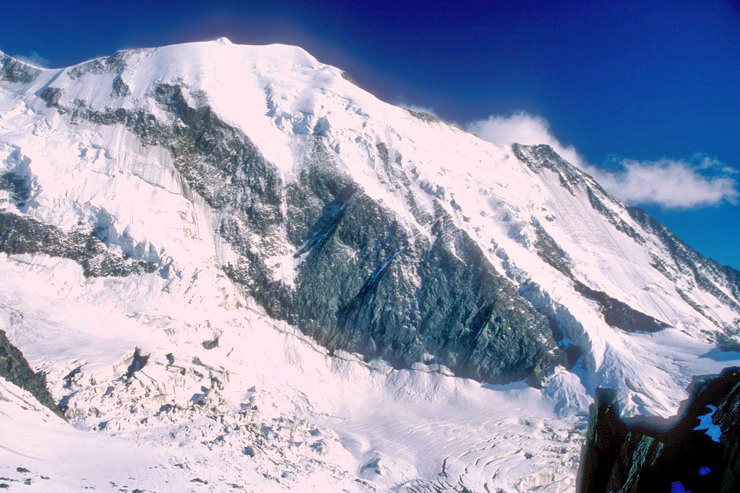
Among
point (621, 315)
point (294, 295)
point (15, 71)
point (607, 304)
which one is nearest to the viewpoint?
point (294, 295)

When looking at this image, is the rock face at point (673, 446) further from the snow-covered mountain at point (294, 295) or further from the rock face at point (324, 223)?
the rock face at point (324, 223)

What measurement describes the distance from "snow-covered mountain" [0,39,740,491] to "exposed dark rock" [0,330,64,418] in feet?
6.19

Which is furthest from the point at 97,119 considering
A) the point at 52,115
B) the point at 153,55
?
the point at 153,55

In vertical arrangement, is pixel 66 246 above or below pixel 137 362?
above

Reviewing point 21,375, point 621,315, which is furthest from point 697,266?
point 21,375

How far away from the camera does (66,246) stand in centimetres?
9681

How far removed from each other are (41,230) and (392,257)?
7221cm

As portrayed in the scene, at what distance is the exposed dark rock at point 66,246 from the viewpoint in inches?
3760

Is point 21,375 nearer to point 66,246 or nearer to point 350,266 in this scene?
point 66,246

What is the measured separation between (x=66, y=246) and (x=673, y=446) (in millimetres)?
108515

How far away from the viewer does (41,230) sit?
9738 centimetres

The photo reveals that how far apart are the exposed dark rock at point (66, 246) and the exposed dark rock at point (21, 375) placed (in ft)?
85.7

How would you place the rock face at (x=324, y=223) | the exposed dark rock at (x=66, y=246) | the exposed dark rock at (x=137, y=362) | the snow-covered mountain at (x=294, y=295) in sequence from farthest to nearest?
the rock face at (x=324, y=223) → the exposed dark rock at (x=66, y=246) → the exposed dark rock at (x=137, y=362) → the snow-covered mountain at (x=294, y=295)

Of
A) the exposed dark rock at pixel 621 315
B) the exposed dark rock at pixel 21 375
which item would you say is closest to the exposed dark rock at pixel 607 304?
the exposed dark rock at pixel 621 315
